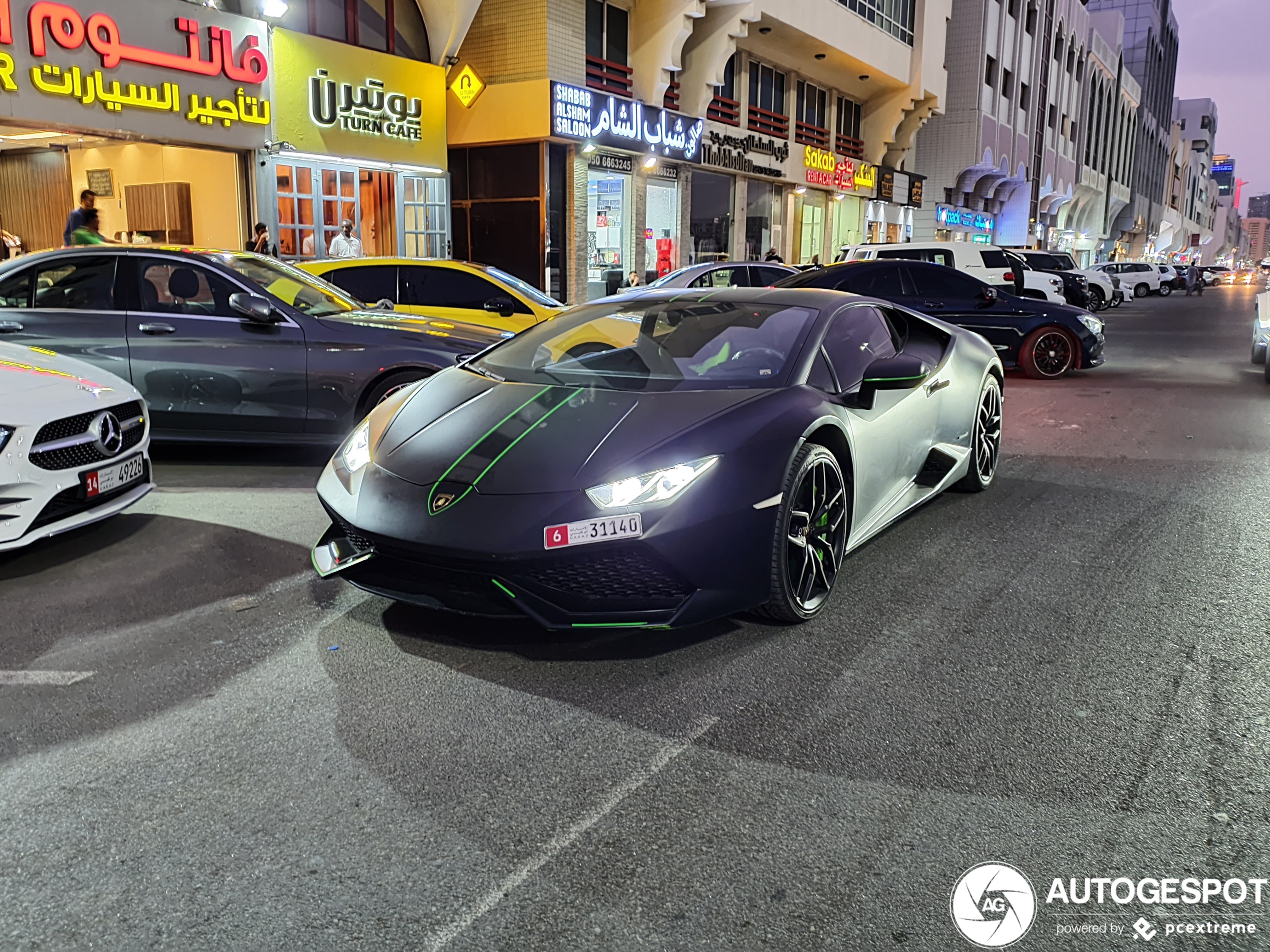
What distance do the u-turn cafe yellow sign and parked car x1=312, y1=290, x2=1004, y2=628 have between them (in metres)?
14.2

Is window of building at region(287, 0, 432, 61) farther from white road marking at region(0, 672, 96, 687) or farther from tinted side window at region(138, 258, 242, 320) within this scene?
white road marking at region(0, 672, 96, 687)

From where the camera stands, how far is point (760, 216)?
3055 centimetres

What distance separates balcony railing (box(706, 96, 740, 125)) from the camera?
2719cm

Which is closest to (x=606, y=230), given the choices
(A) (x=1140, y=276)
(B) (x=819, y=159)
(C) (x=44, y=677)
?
(B) (x=819, y=159)

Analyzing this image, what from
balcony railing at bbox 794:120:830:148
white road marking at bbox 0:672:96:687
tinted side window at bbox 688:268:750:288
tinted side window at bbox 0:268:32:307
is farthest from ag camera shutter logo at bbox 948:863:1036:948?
balcony railing at bbox 794:120:830:148

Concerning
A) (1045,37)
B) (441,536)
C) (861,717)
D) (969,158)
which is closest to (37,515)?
(441,536)

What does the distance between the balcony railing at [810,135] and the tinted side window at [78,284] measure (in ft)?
90.8

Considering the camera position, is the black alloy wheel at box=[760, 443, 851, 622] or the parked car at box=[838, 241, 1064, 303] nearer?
the black alloy wheel at box=[760, 443, 851, 622]

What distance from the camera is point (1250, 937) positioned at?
7.57 feet

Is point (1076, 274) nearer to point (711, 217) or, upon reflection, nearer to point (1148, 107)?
point (711, 217)

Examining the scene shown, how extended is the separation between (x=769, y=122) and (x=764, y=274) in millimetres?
15014

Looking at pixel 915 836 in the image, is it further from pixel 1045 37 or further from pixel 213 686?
pixel 1045 37

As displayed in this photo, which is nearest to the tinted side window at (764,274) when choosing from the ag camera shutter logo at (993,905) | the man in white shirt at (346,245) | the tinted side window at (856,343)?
the man in white shirt at (346,245)

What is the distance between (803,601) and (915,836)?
5.00 ft
